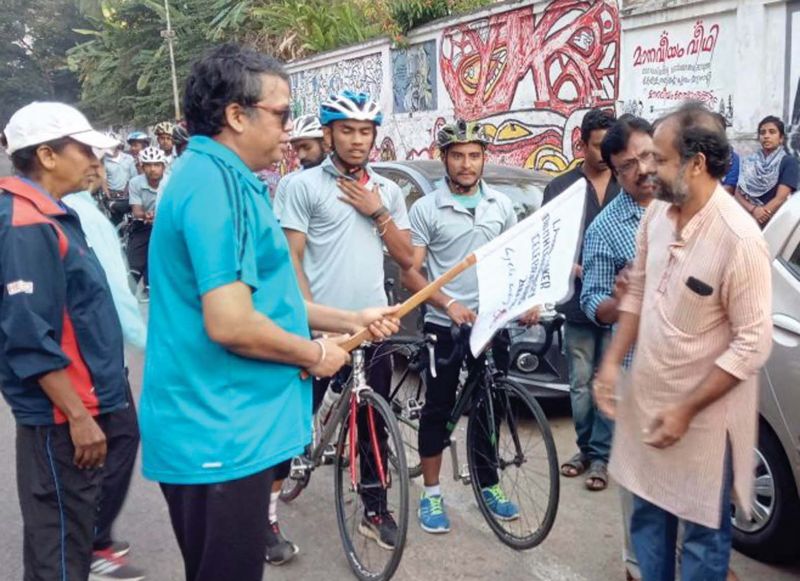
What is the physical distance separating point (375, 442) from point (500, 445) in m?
0.73

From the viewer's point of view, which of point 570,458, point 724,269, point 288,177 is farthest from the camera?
point 570,458

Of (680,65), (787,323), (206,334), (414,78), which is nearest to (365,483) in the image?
(787,323)

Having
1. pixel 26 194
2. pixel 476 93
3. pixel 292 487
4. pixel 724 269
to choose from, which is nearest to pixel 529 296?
pixel 724 269

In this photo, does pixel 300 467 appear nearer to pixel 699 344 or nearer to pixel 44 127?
pixel 44 127

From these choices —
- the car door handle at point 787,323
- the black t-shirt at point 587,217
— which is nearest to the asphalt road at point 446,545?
the black t-shirt at point 587,217

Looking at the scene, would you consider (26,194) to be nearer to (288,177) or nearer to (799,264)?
(288,177)

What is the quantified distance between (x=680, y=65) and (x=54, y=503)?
9.14 meters

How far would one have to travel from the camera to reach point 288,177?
4340 mm

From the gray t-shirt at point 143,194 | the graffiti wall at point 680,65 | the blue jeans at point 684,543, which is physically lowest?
the blue jeans at point 684,543

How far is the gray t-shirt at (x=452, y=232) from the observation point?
441cm

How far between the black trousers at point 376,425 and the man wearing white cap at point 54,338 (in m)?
1.18

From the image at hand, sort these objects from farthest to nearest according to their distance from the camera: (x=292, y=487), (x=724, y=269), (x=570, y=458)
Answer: (x=570, y=458) → (x=292, y=487) → (x=724, y=269)

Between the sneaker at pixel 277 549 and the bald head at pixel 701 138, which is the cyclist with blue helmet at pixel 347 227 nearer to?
the sneaker at pixel 277 549

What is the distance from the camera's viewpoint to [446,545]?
→ 170 inches
